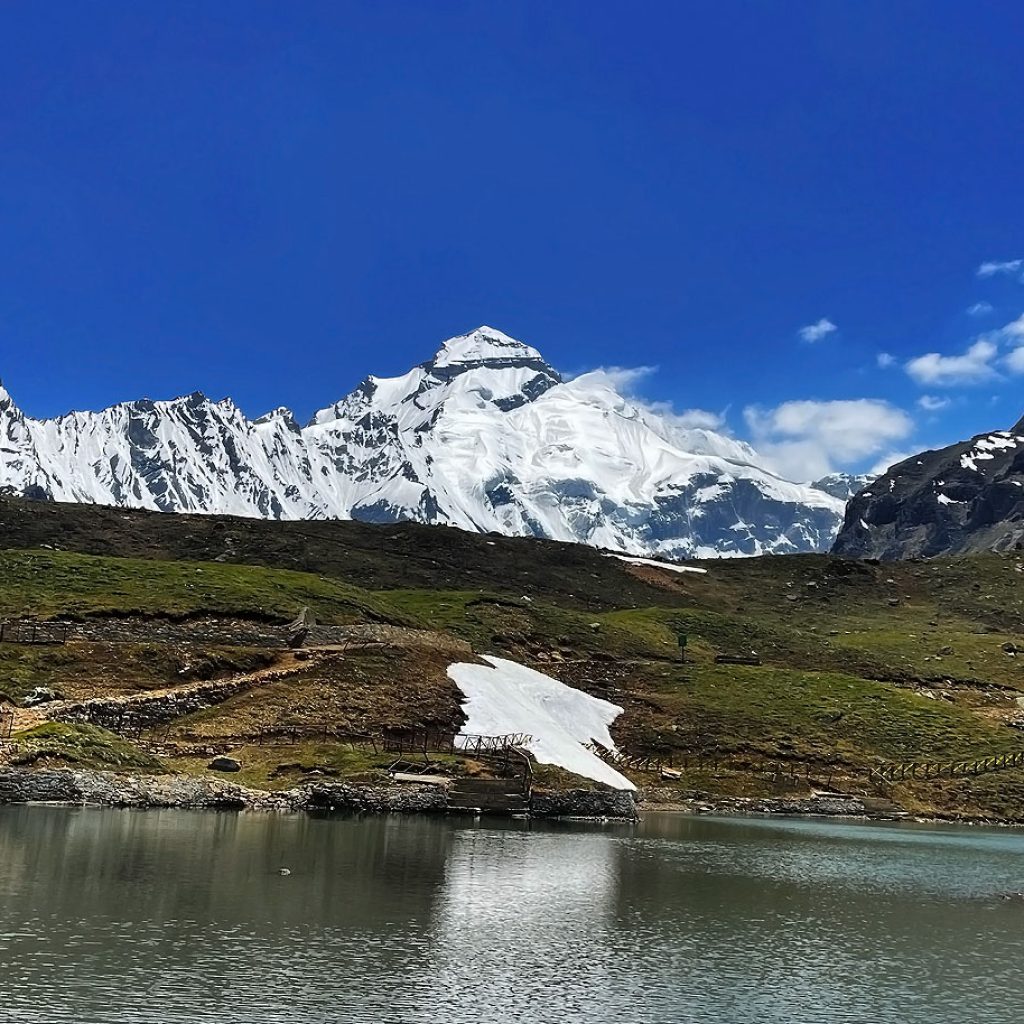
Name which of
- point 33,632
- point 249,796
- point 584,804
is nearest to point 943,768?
point 584,804

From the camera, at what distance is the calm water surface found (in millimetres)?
19641

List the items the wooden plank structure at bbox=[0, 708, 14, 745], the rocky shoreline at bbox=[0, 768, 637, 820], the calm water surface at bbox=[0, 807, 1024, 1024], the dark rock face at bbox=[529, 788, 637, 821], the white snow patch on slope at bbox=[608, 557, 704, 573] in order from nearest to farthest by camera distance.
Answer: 1. the calm water surface at bbox=[0, 807, 1024, 1024]
2. the rocky shoreline at bbox=[0, 768, 637, 820]
3. the wooden plank structure at bbox=[0, 708, 14, 745]
4. the dark rock face at bbox=[529, 788, 637, 821]
5. the white snow patch on slope at bbox=[608, 557, 704, 573]

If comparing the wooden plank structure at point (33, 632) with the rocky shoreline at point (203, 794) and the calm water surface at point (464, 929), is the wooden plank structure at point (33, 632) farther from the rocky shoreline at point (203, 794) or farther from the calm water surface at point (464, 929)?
the calm water surface at point (464, 929)

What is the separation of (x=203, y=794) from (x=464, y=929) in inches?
913

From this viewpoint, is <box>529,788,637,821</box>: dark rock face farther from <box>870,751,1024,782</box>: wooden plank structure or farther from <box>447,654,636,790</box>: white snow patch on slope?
<box>870,751,1024,782</box>: wooden plank structure

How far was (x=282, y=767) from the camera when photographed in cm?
4909

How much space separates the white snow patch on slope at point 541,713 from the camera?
5766cm

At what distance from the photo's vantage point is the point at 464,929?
25891mm

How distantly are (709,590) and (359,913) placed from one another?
388ft

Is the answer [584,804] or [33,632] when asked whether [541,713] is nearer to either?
[584,804]

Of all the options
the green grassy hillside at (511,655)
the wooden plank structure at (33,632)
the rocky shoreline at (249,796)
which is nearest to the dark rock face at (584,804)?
the rocky shoreline at (249,796)

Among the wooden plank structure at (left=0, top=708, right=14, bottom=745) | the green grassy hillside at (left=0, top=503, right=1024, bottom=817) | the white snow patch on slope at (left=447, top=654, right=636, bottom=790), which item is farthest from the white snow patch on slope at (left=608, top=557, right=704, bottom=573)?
the wooden plank structure at (left=0, top=708, right=14, bottom=745)

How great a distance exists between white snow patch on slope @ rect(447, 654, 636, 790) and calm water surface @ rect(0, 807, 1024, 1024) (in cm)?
1465

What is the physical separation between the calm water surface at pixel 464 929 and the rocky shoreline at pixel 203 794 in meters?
2.56
